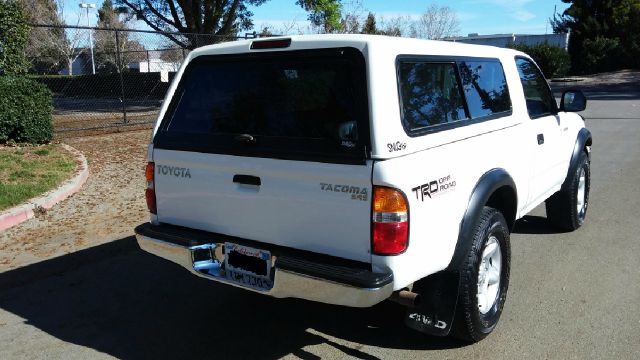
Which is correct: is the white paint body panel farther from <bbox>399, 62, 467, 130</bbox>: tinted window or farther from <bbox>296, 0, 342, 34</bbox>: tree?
<bbox>296, 0, 342, 34</bbox>: tree

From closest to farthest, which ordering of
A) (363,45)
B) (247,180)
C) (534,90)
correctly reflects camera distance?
1. (363,45)
2. (247,180)
3. (534,90)

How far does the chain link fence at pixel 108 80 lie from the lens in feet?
48.3

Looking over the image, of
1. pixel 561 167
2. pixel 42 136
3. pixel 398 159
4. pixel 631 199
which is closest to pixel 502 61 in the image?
pixel 561 167

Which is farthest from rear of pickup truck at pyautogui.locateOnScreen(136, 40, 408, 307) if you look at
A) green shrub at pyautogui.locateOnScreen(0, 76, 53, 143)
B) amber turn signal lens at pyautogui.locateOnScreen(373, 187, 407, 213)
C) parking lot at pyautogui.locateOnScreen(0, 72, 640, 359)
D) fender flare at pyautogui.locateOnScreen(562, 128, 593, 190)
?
green shrub at pyautogui.locateOnScreen(0, 76, 53, 143)

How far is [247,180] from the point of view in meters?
3.34

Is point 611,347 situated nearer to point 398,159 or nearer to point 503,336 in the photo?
point 503,336

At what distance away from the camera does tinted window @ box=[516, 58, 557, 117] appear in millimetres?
4824

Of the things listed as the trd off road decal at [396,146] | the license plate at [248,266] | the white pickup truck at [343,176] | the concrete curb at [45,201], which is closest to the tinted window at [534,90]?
the white pickup truck at [343,176]

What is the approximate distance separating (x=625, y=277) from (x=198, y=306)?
3566 millimetres

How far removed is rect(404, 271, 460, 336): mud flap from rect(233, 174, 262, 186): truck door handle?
116cm

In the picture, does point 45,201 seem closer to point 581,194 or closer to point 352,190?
point 352,190

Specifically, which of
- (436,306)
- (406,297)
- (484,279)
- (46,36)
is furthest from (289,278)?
(46,36)

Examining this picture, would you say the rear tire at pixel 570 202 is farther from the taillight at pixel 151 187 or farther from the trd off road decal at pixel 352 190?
the taillight at pixel 151 187

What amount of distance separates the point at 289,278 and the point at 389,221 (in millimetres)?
658
